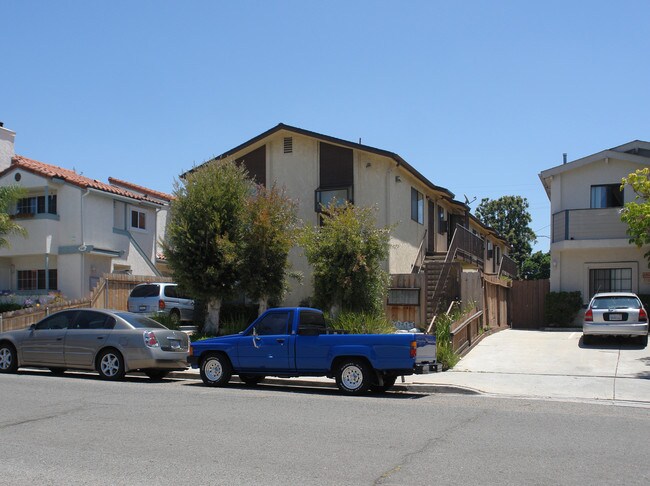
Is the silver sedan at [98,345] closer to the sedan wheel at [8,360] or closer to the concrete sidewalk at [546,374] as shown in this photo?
the sedan wheel at [8,360]

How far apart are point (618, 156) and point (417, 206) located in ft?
24.7

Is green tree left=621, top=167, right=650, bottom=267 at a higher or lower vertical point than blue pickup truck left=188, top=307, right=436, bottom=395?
higher

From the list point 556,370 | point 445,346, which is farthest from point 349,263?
point 556,370

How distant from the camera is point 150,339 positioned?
14352 millimetres

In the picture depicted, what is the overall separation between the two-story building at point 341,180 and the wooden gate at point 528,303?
107 inches

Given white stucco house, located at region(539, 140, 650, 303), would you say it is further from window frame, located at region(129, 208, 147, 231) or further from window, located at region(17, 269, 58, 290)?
window, located at region(17, 269, 58, 290)

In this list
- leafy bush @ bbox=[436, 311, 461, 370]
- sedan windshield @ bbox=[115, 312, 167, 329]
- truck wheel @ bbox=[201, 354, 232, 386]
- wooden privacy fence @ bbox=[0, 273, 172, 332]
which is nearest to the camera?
truck wheel @ bbox=[201, 354, 232, 386]

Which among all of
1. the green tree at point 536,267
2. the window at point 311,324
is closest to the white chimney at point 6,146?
the window at point 311,324

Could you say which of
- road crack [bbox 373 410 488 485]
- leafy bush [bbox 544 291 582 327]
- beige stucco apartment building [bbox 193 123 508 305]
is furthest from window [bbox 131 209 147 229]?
road crack [bbox 373 410 488 485]

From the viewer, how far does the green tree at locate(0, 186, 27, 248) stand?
2588cm

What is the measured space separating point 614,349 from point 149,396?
12352mm

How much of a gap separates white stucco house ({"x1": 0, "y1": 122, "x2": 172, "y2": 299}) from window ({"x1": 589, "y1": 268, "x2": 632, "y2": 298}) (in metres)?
Result: 19.0

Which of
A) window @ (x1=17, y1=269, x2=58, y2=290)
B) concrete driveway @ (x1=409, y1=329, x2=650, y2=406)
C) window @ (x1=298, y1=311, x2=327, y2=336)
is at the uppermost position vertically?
window @ (x1=17, y1=269, x2=58, y2=290)

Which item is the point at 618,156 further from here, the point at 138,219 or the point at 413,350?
the point at 138,219
